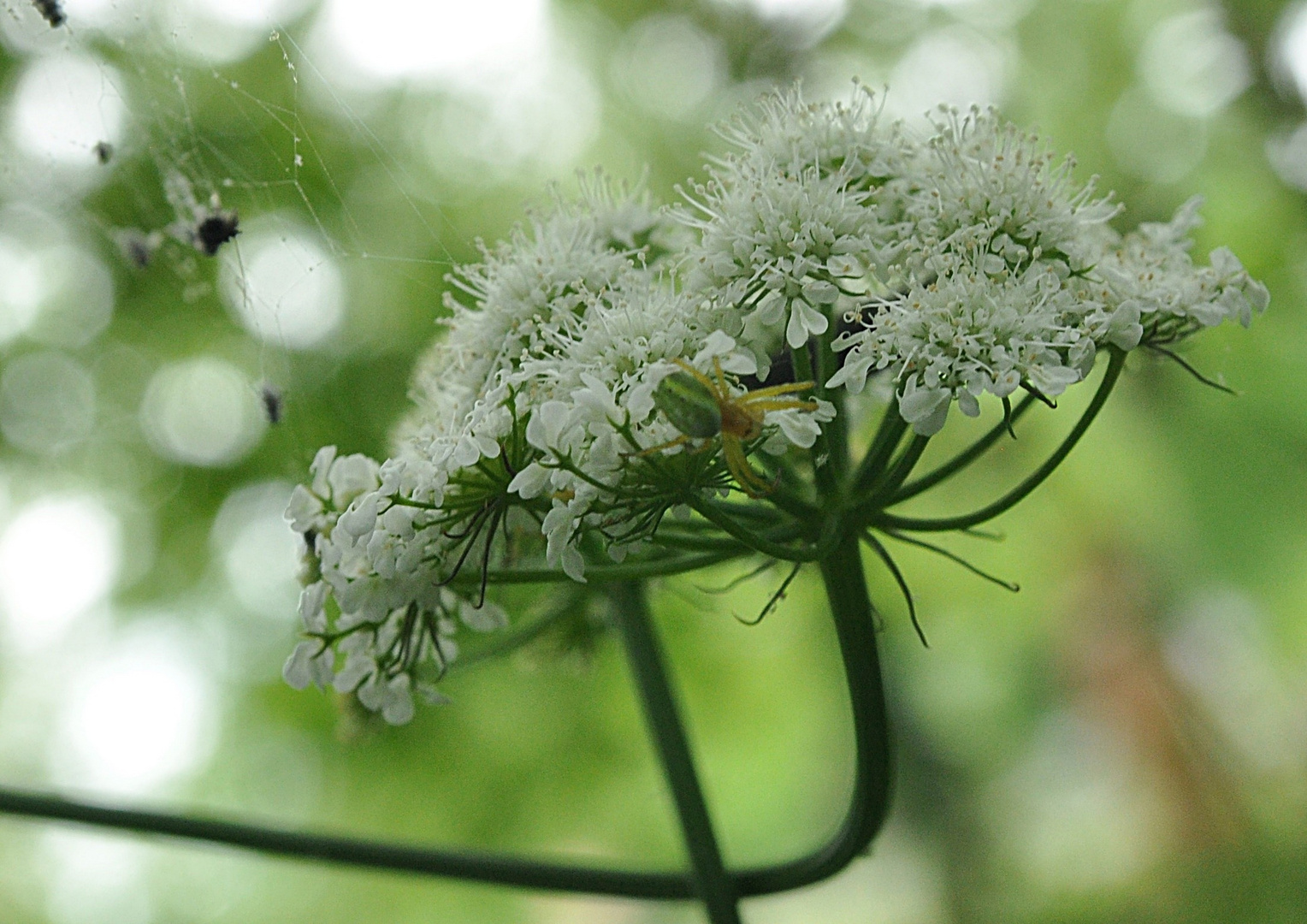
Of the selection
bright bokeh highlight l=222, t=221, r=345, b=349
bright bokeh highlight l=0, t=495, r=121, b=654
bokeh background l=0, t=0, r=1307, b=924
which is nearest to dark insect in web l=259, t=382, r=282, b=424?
bright bokeh highlight l=222, t=221, r=345, b=349

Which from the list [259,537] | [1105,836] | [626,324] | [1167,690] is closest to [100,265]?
[259,537]

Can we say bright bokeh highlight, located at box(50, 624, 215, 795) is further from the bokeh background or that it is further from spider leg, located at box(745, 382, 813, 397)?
spider leg, located at box(745, 382, 813, 397)

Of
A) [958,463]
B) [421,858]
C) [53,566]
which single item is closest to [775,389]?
[958,463]

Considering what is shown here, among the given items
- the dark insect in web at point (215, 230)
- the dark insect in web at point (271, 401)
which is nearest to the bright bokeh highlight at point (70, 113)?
the dark insect in web at point (215, 230)

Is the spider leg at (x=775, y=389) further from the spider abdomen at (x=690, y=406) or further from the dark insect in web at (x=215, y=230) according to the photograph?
the dark insect in web at (x=215, y=230)

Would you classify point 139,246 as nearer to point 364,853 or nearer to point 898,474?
point 364,853

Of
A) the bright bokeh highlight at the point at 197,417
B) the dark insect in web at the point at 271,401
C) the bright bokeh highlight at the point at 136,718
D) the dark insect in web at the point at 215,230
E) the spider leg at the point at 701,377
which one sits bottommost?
the spider leg at the point at 701,377

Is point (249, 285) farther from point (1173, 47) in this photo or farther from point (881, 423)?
point (1173, 47)
